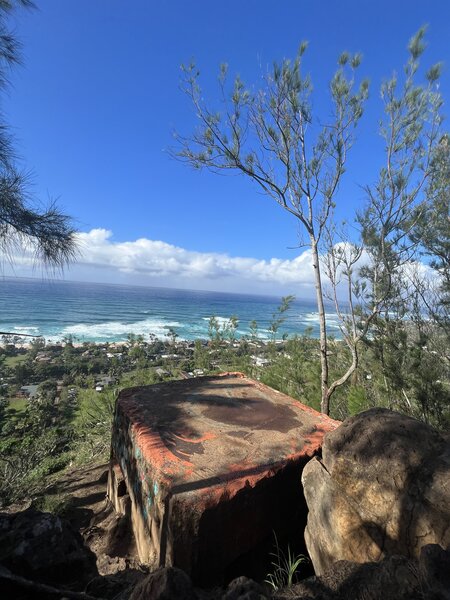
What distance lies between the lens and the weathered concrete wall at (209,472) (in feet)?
6.37

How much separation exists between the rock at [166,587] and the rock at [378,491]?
3.83 feet

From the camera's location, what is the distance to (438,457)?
1.68 meters

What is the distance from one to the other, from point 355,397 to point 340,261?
8.35ft

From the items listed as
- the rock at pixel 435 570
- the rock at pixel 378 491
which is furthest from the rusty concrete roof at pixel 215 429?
the rock at pixel 435 570

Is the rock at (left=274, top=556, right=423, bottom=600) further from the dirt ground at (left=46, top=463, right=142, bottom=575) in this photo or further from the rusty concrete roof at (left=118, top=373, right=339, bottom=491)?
the dirt ground at (left=46, top=463, right=142, bottom=575)

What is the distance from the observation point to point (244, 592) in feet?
3.63

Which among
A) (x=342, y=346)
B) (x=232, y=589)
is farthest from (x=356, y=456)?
(x=342, y=346)

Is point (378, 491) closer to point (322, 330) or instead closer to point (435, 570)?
point (435, 570)

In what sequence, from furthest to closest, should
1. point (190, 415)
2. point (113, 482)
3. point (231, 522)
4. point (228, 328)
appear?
point (228, 328) → point (113, 482) → point (190, 415) → point (231, 522)

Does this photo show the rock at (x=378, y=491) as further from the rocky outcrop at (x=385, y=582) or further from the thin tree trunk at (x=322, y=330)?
the thin tree trunk at (x=322, y=330)

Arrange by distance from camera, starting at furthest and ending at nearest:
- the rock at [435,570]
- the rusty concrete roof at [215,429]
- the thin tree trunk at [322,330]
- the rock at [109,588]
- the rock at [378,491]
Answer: the thin tree trunk at [322,330] → the rusty concrete roof at [215,429] → the rock at [378,491] → the rock at [109,588] → the rock at [435,570]

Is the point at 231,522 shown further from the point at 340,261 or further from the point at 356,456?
the point at 340,261

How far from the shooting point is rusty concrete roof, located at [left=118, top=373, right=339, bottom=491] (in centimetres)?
228

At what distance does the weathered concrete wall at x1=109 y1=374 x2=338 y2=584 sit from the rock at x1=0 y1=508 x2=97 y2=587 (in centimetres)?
60
